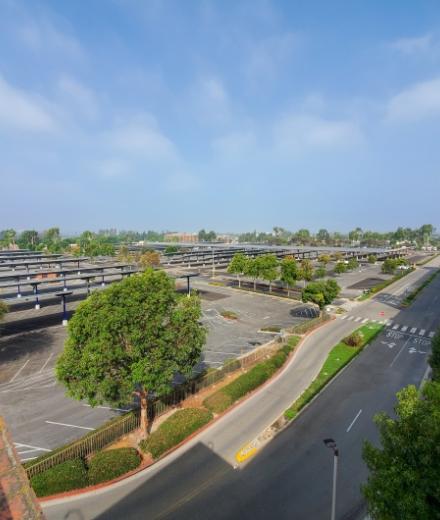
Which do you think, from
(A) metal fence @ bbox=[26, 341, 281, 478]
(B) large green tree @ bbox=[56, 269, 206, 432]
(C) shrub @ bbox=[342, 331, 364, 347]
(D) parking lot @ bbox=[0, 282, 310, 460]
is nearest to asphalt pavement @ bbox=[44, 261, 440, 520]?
(A) metal fence @ bbox=[26, 341, 281, 478]

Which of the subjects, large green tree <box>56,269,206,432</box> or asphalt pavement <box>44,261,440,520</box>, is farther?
large green tree <box>56,269,206,432</box>

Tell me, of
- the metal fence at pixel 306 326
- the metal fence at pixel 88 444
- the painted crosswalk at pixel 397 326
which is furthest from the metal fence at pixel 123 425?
the painted crosswalk at pixel 397 326

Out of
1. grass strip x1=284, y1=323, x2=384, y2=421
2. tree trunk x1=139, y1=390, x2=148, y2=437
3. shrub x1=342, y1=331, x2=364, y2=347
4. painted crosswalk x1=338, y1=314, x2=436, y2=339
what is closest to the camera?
tree trunk x1=139, y1=390, x2=148, y2=437

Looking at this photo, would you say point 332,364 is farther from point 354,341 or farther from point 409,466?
point 409,466

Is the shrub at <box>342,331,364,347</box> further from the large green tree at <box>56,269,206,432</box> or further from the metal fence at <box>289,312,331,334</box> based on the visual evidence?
the large green tree at <box>56,269,206,432</box>

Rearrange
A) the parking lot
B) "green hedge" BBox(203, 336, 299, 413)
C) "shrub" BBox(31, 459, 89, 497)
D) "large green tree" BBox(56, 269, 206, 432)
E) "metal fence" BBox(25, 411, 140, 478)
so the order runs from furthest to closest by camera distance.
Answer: "green hedge" BBox(203, 336, 299, 413), the parking lot, "large green tree" BBox(56, 269, 206, 432), "metal fence" BBox(25, 411, 140, 478), "shrub" BBox(31, 459, 89, 497)

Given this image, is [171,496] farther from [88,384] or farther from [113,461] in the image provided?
[88,384]

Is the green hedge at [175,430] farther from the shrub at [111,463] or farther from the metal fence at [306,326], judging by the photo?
the metal fence at [306,326]
